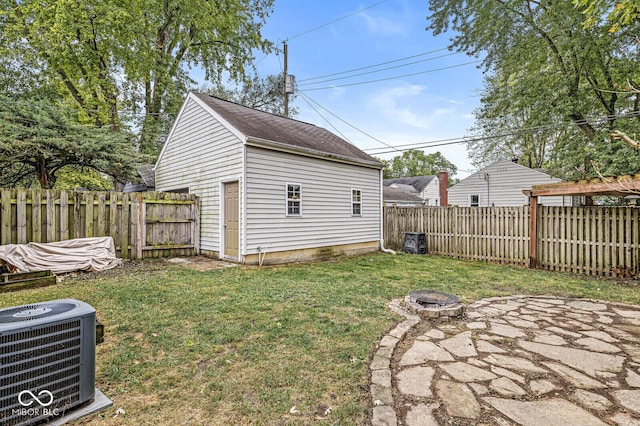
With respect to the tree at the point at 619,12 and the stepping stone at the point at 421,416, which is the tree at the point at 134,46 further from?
the stepping stone at the point at 421,416

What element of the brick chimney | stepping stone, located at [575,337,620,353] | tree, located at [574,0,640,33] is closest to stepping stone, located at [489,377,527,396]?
stepping stone, located at [575,337,620,353]

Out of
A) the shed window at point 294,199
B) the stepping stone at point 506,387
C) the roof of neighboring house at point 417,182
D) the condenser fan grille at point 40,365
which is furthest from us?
the roof of neighboring house at point 417,182

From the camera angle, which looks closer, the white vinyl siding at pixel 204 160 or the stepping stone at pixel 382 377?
the stepping stone at pixel 382 377

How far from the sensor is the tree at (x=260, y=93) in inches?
792

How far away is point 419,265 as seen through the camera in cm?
822

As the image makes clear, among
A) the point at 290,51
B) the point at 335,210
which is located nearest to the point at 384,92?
the point at 290,51

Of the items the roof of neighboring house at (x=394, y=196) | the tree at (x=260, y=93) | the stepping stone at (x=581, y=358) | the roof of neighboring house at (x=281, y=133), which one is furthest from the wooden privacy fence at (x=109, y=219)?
the roof of neighboring house at (x=394, y=196)

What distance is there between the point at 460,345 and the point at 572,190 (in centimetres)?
574

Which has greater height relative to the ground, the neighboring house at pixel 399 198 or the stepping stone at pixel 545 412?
the neighboring house at pixel 399 198

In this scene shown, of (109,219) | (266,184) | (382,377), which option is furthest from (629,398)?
(109,219)

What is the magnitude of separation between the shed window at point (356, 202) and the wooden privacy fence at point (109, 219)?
5055mm

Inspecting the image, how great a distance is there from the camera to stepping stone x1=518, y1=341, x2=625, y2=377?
2.63 meters

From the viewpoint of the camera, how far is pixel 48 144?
8492mm

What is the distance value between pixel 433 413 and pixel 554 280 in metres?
6.09
